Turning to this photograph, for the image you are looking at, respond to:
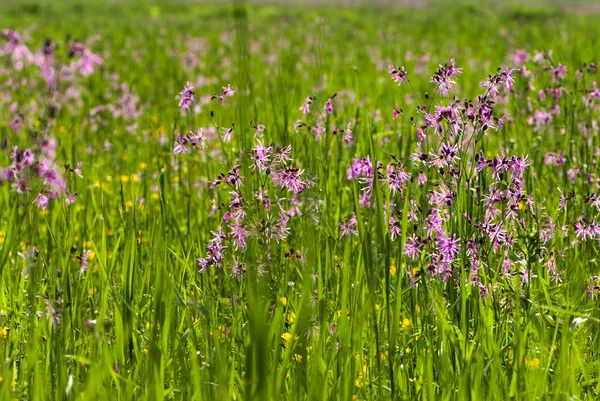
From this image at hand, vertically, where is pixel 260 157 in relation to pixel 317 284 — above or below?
above

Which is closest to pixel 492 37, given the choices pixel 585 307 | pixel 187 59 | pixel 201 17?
pixel 187 59

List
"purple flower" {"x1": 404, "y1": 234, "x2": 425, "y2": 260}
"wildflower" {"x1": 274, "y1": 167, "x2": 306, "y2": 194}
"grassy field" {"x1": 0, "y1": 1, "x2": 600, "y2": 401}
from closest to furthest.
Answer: "grassy field" {"x1": 0, "y1": 1, "x2": 600, "y2": 401} → "purple flower" {"x1": 404, "y1": 234, "x2": 425, "y2": 260} → "wildflower" {"x1": 274, "y1": 167, "x2": 306, "y2": 194}

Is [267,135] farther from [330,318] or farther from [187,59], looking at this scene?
[187,59]

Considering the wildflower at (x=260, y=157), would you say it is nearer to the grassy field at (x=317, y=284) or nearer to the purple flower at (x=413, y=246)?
the grassy field at (x=317, y=284)

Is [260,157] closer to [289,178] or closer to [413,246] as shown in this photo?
[289,178]

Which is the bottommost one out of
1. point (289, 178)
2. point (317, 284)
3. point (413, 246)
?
point (317, 284)

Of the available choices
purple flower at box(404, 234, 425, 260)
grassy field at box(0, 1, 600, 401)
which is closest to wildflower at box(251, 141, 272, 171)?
grassy field at box(0, 1, 600, 401)

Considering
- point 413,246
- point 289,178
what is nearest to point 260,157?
point 289,178

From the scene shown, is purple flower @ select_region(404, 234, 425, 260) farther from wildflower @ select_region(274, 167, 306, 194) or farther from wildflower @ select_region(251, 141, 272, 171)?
wildflower @ select_region(251, 141, 272, 171)

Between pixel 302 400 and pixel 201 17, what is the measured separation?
95.1 feet

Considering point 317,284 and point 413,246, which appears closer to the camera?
point 413,246

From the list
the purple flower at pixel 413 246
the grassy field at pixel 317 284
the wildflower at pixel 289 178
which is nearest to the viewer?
the grassy field at pixel 317 284

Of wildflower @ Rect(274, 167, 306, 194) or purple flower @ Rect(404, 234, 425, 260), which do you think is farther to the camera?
wildflower @ Rect(274, 167, 306, 194)

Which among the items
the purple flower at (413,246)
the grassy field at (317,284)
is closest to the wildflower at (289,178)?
the grassy field at (317,284)
